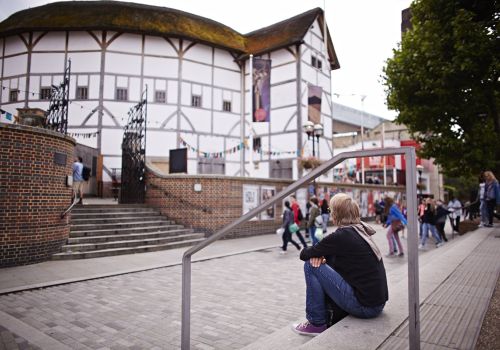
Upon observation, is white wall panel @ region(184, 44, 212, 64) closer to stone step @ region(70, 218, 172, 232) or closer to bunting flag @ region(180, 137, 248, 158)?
bunting flag @ region(180, 137, 248, 158)

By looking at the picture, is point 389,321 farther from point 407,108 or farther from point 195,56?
point 195,56

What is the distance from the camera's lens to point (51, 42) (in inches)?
814

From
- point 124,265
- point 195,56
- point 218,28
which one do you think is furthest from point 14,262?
point 218,28

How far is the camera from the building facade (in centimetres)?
2031

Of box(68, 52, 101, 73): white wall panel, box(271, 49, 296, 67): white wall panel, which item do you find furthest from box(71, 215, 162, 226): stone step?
box(271, 49, 296, 67): white wall panel

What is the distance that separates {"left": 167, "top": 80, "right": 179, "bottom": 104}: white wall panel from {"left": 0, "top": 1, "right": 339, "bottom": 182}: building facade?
0.07 metres

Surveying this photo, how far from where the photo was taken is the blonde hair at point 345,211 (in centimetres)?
314

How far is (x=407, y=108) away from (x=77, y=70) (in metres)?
19.0

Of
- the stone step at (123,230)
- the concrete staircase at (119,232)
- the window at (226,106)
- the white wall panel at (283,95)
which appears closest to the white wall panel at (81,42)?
the window at (226,106)

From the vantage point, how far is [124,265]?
784 centimetres

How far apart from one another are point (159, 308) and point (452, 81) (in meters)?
11.3

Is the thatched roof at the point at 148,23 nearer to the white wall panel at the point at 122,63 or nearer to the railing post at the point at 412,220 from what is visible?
the white wall panel at the point at 122,63

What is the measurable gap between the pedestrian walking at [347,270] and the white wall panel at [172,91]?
19760 millimetres

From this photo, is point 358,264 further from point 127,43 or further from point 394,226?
point 127,43
